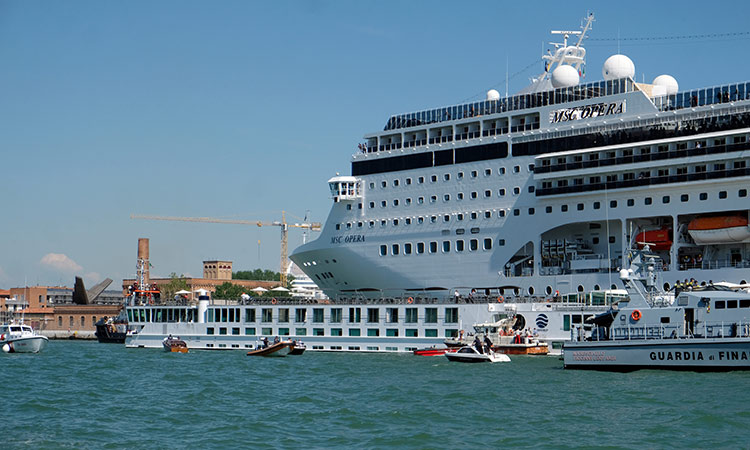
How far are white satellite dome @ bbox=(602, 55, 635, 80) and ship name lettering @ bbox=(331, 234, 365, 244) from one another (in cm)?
1708

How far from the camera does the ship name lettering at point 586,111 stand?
174 feet

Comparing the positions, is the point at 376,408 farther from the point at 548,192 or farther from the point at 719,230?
the point at 548,192

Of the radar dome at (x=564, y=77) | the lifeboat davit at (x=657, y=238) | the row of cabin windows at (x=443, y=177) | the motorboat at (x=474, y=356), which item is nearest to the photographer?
the motorboat at (x=474, y=356)

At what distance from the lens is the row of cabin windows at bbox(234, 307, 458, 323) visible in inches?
2165

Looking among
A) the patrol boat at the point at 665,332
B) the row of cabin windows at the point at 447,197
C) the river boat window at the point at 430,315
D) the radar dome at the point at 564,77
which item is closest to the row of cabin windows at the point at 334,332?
the river boat window at the point at 430,315

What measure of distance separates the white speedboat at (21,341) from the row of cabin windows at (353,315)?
40.9 ft

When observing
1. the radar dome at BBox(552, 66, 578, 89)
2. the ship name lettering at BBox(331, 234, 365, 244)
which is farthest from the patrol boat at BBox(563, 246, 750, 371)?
the ship name lettering at BBox(331, 234, 365, 244)

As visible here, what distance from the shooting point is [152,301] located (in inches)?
3071

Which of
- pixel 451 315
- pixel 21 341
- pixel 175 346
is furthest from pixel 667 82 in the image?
pixel 21 341

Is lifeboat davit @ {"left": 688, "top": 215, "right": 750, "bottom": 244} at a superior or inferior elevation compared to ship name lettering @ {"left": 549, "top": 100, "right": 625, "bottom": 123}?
inferior

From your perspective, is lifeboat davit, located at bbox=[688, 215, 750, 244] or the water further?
lifeboat davit, located at bbox=[688, 215, 750, 244]

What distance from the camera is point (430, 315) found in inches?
2169

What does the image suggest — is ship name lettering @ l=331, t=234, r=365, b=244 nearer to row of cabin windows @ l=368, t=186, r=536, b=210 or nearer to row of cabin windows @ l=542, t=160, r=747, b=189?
row of cabin windows @ l=368, t=186, r=536, b=210

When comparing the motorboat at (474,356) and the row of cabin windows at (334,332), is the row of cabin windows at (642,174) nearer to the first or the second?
the row of cabin windows at (334,332)
